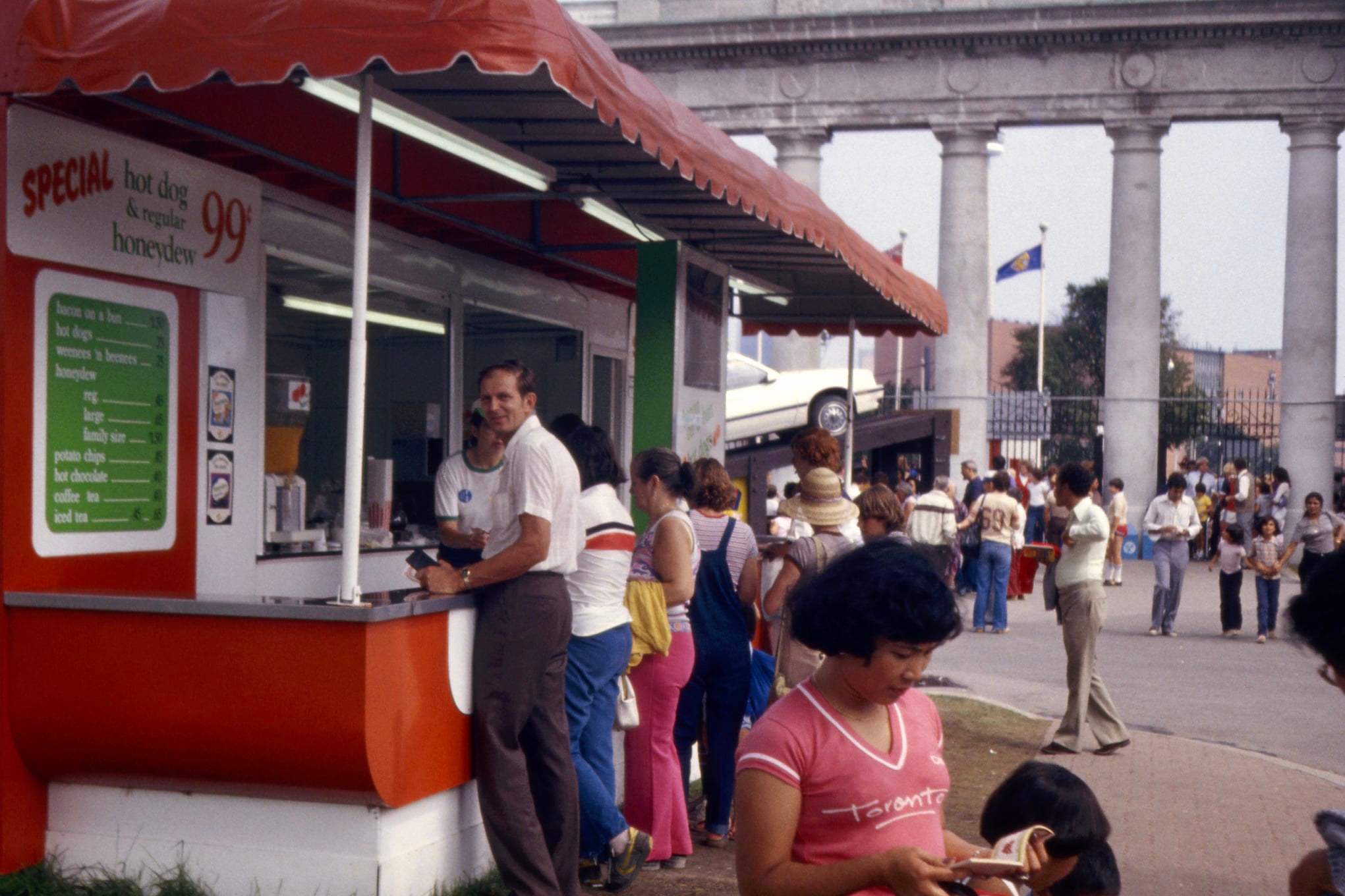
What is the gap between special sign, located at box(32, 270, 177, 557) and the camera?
5.95m

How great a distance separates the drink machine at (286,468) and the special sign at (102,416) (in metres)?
0.86

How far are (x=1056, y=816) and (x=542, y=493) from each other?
293cm

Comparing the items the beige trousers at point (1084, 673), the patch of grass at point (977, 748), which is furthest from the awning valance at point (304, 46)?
the beige trousers at point (1084, 673)

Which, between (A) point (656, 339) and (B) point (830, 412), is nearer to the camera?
(A) point (656, 339)

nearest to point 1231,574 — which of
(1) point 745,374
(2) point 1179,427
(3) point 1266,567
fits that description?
(3) point 1266,567

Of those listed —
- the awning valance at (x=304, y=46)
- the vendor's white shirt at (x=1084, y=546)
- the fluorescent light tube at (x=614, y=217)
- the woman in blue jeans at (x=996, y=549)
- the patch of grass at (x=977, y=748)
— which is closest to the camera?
the awning valance at (x=304, y=46)

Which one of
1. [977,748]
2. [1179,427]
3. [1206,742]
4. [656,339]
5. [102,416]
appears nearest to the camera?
[102,416]

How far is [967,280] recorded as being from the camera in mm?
32938

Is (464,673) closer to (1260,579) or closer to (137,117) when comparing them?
(137,117)

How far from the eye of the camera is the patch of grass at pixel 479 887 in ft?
20.3

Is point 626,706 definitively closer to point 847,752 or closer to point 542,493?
point 542,493

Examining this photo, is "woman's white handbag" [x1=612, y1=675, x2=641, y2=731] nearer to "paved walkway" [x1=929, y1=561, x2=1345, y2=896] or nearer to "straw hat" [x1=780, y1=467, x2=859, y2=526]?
"straw hat" [x1=780, y1=467, x2=859, y2=526]

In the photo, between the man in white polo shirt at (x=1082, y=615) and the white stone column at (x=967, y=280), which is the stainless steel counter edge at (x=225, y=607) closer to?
the man in white polo shirt at (x=1082, y=615)

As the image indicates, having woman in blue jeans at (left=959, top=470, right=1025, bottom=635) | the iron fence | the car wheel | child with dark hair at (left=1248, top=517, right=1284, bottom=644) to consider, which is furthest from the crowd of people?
the iron fence
